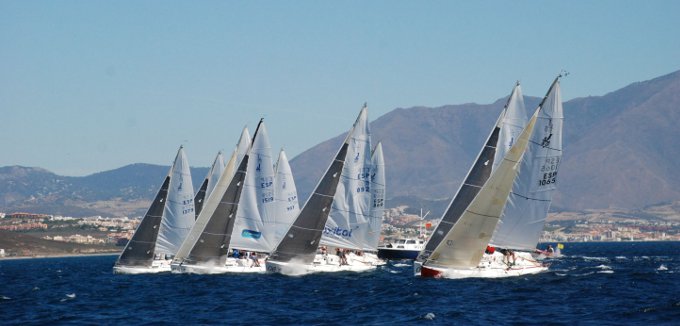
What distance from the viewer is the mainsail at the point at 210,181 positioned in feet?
341

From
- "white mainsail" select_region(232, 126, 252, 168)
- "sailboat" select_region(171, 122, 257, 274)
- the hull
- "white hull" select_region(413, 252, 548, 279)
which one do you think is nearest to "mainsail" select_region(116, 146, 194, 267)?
"white mainsail" select_region(232, 126, 252, 168)

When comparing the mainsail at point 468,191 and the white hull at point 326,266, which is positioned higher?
the mainsail at point 468,191

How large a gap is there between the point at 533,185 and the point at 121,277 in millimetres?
39146

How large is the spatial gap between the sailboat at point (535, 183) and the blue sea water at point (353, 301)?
2989 mm

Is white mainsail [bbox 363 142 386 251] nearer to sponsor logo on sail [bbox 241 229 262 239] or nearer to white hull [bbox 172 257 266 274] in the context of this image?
→ sponsor logo on sail [bbox 241 229 262 239]

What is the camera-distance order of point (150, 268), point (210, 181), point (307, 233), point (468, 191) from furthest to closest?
point (210, 181) < point (150, 268) < point (307, 233) < point (468, 191)

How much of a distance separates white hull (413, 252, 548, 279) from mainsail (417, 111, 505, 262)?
2.56m

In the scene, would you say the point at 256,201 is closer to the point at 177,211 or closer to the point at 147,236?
the point at 177,211

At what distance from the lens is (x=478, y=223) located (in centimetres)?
7119

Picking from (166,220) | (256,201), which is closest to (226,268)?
(256,201)

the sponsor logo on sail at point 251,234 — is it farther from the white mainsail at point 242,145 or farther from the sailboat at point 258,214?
the white mainsail at point 242,145

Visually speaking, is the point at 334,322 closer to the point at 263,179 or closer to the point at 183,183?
the point at 263,179

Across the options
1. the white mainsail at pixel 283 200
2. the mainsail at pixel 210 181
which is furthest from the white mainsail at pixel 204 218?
the mainsail at pixel 210 181

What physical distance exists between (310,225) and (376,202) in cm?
1454
